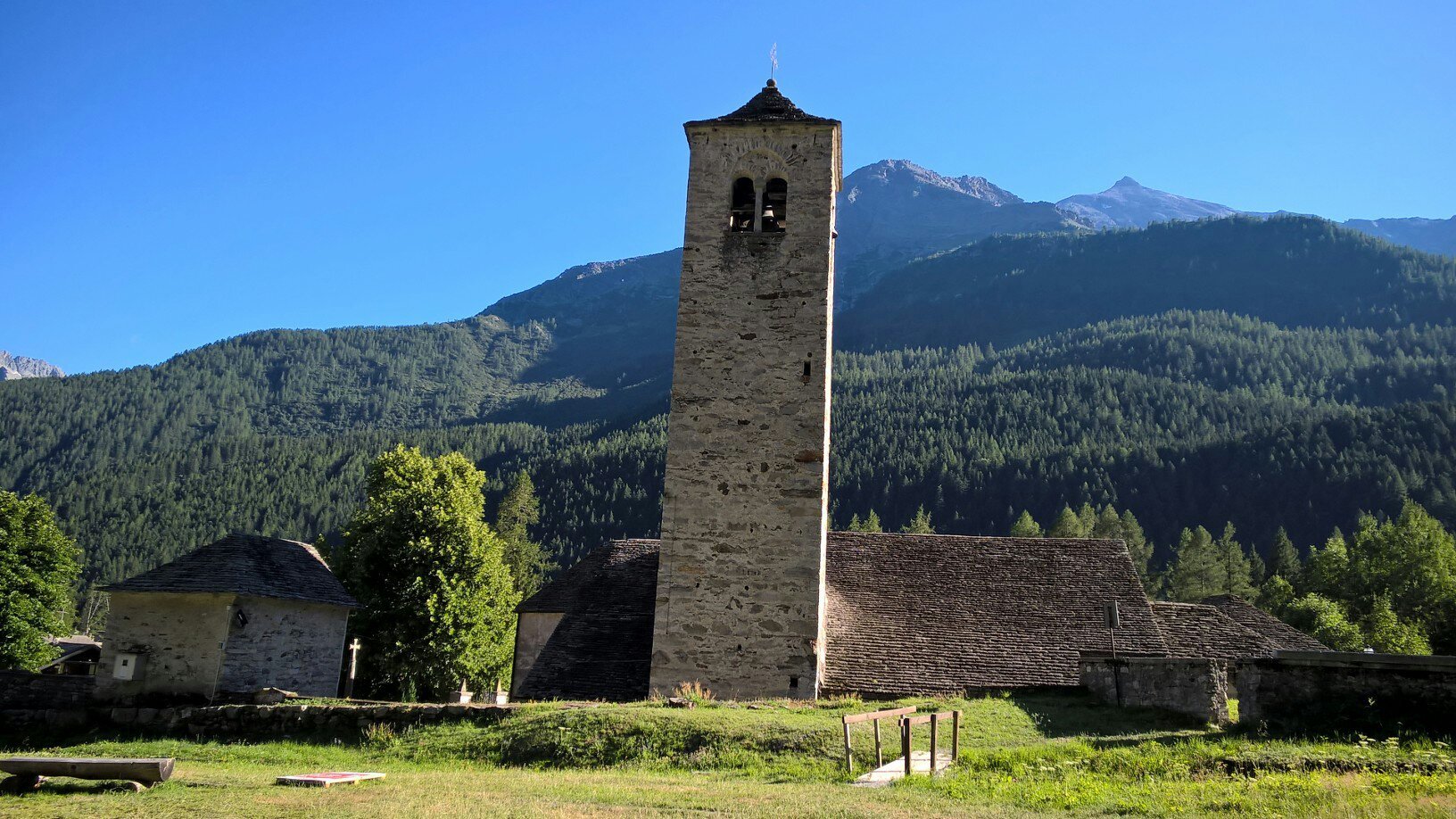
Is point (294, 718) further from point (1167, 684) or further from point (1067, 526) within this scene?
point (1067, 526)

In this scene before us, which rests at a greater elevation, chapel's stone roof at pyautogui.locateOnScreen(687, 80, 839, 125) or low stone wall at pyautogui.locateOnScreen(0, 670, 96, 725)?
chapel's stone roof at pyautogui.locateOnScreen(687, 80, 839, 125)

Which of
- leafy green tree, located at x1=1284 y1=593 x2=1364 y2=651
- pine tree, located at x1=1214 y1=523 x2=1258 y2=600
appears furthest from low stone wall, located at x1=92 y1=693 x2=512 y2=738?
pine tree, located at x1=1214 y1=523 x2=1258 y2=600

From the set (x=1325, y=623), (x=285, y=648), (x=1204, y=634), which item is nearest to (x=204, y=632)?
(x=285, y=648)

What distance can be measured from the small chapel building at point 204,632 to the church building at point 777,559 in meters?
7.02

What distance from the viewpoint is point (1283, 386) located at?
183875 millimetres

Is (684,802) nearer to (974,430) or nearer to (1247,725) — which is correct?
(1247,725)

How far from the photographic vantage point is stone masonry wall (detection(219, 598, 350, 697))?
23984 millimetres

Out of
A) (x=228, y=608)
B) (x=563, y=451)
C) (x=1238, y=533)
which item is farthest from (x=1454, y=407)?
(x=228, y=608)

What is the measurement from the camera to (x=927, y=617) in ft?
77.0

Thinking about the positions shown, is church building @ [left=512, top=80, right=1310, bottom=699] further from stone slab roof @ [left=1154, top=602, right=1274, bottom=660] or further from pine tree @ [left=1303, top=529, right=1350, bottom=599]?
pine tree @ [left=1303, top=529, right=1350, bottom=599]

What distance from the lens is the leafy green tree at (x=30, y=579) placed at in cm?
3691

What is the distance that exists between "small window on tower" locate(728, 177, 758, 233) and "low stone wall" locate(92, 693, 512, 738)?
1195 cm

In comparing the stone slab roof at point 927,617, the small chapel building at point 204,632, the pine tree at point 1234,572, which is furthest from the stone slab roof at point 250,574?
the pine tree at point 1234,572

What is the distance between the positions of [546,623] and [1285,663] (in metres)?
19.3
